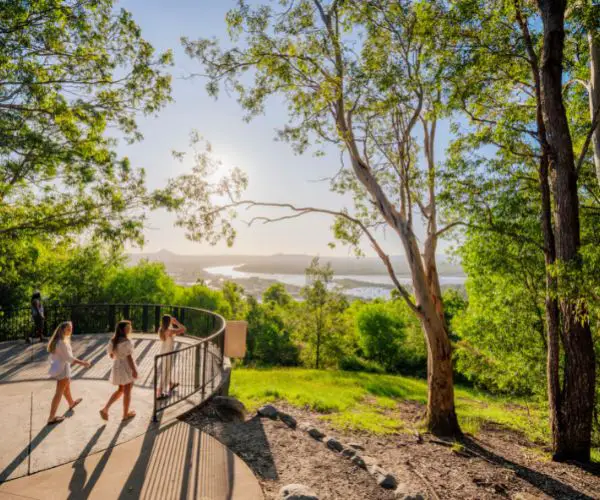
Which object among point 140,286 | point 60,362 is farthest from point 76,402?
point 140,286

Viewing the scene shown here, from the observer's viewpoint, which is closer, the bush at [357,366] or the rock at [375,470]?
the rock at [375,470]

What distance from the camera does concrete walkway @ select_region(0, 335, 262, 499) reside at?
14.7ft

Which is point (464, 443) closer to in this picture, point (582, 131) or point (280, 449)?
point (280, 449)

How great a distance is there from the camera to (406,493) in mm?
5086

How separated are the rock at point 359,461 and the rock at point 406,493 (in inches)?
28.2

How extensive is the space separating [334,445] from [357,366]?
106 ft

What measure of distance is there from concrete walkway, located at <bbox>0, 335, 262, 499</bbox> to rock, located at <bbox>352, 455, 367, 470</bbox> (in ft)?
6.41

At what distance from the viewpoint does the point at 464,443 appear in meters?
9.45

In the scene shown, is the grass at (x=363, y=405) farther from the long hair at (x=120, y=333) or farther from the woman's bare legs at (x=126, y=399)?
the long hair at (x=120, y=333)

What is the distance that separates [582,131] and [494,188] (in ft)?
11.5

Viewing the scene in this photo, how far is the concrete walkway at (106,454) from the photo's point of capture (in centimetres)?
449

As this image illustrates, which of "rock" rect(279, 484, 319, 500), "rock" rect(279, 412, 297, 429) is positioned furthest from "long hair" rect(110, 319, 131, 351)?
"rock" rect(279, 412, 297, 429)

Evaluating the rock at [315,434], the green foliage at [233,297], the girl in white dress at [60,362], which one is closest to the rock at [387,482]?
the rock at [315,434]

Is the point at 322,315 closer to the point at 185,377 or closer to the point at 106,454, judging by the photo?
the point at 185,377
